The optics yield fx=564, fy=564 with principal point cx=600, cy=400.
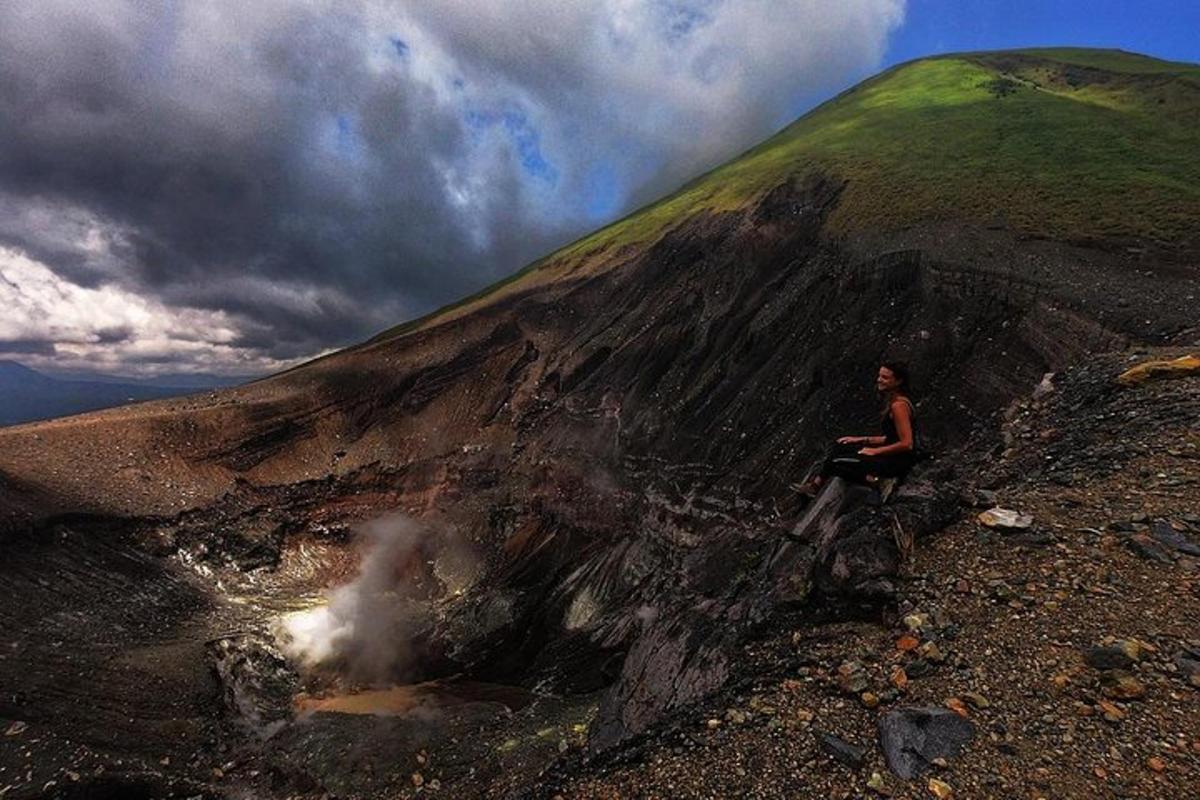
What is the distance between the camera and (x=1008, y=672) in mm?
6742

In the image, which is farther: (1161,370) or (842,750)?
(1161,370)

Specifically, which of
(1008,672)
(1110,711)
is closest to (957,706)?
(1008,672)

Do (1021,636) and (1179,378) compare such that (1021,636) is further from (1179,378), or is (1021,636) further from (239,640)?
(239,640)

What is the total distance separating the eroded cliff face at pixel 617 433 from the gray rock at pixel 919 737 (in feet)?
8.00

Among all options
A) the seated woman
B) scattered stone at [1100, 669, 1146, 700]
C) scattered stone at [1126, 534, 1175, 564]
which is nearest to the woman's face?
the seated woman

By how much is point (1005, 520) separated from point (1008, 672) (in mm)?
3074

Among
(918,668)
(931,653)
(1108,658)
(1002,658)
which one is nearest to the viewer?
(1108,658)

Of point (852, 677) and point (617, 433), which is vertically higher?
point (617, 433)

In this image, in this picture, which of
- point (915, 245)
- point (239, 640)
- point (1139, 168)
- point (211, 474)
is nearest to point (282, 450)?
point (211, 474)

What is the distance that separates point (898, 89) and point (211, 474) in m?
83.9

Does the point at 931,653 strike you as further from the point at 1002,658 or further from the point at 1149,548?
the point at 1149,548

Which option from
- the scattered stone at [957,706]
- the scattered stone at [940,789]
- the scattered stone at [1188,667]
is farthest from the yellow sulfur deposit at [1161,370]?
the scattered stone at [940,789]

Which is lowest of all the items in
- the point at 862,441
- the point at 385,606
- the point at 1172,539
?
the point at 385,606

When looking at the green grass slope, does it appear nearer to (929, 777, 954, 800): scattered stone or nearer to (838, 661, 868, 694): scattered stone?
(838, 661, 868, 694): scattered stone
